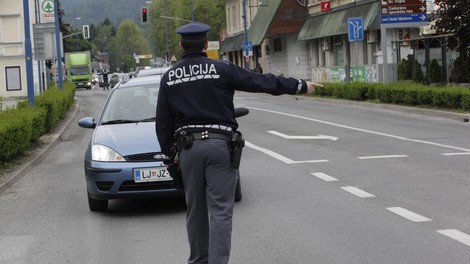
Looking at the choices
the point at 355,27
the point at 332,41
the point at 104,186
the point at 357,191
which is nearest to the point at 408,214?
the point at 357,191

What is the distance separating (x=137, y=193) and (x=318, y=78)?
131ft

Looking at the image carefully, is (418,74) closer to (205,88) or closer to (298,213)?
(298,213)

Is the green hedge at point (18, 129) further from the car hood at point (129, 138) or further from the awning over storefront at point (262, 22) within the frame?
the awning over storefront at point (262, 22)

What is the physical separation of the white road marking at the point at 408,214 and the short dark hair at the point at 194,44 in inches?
142

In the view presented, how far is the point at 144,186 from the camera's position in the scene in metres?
8.39

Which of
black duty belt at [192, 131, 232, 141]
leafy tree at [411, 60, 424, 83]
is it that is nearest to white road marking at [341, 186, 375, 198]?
black duty belt at [192, 131, 232, 141]

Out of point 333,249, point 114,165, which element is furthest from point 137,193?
point 333,249

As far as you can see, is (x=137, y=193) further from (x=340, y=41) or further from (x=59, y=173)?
(x=340, y=41)

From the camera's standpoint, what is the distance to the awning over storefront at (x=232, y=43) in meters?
65.7

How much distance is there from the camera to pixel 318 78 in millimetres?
47688

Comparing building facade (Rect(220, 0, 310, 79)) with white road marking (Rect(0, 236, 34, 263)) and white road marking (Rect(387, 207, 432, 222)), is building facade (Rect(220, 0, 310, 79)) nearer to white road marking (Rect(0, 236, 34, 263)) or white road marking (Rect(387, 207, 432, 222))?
white road marking (Rect(387, 207, 432, 222))

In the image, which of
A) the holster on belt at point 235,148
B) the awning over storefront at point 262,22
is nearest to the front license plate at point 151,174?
the holster on belt at point 235,148

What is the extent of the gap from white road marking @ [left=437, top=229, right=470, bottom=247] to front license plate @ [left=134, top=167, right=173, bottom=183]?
305 centimetres

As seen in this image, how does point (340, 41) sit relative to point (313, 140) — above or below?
above
